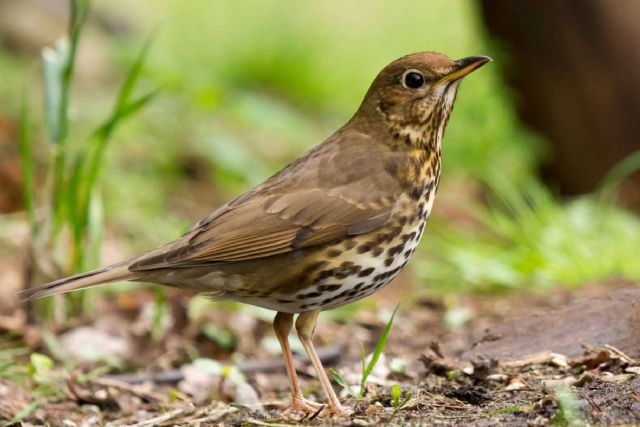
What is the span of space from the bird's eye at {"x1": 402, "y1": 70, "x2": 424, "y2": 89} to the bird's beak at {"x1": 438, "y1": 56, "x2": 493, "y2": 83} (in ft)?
0.27

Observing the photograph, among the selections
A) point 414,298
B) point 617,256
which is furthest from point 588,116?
point 414,298

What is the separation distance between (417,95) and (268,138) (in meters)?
6.46

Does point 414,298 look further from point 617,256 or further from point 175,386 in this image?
point 175,386

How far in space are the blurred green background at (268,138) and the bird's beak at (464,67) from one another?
6.09 ft

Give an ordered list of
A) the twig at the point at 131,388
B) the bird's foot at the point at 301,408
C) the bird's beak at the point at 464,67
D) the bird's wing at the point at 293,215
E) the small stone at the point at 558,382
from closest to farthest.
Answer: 1. the small stone at the point at 558,382
2. the bird's foot at the point at 301,408
3. the bird's wing at the point at 293,215
4. the bird's beak at the point at 464,67
5. the twig at the point at 131,388

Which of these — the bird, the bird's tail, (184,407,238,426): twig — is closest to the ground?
(184,407,238,426): twig

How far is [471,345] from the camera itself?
14.6ft

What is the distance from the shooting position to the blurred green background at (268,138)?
21.6ft

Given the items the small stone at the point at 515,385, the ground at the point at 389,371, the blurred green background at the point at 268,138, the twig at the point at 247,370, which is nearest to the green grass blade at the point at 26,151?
the blurred green background at the point at 268,138

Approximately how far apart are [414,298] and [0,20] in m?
5.96

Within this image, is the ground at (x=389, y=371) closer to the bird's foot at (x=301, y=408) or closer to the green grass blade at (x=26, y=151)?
the bird's foot at (x=301, y=408)

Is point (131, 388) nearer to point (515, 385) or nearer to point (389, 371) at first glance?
point (389, 371)

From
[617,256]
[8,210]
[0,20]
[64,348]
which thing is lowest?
[617,256]

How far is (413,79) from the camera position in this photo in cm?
404
